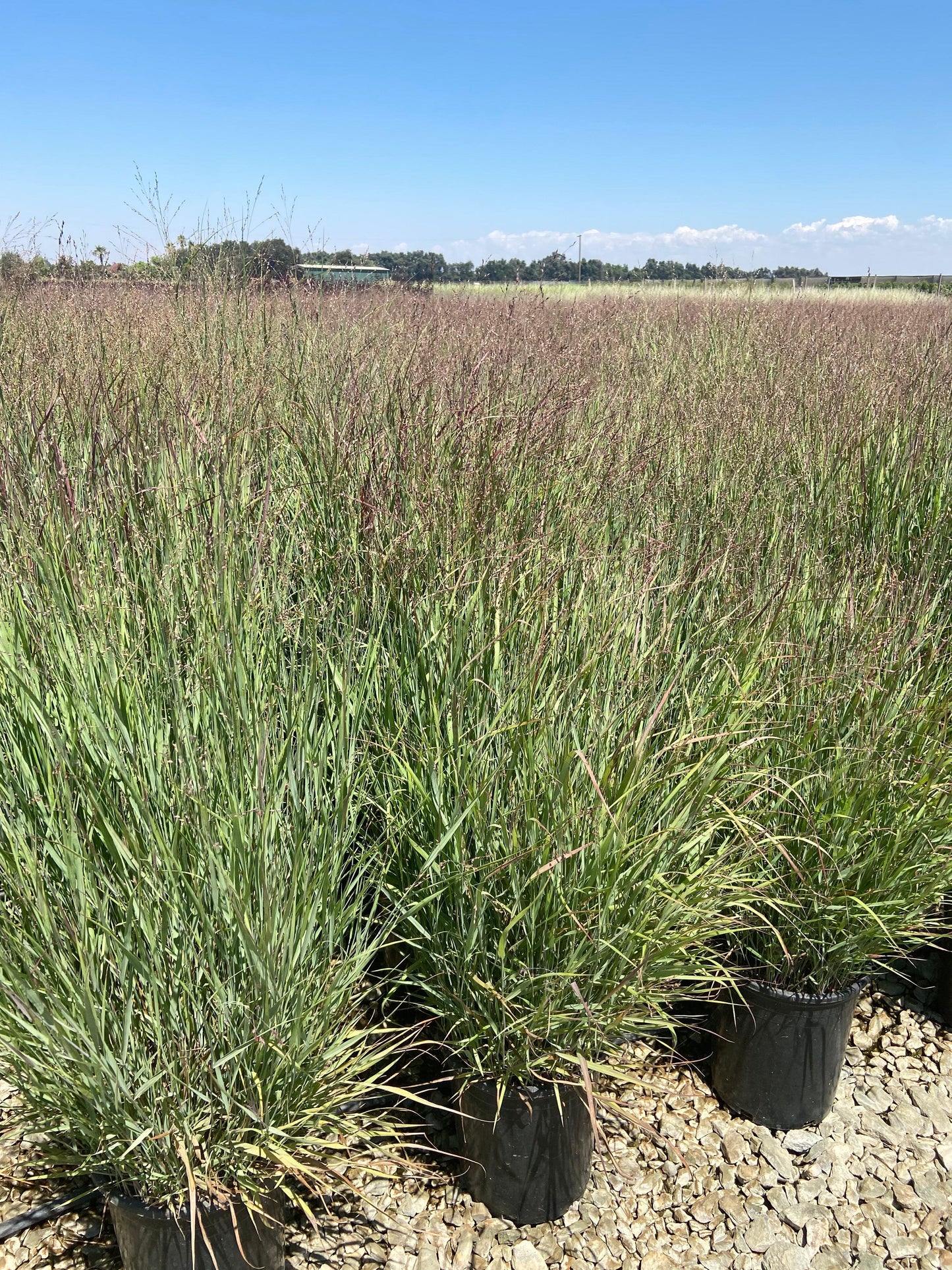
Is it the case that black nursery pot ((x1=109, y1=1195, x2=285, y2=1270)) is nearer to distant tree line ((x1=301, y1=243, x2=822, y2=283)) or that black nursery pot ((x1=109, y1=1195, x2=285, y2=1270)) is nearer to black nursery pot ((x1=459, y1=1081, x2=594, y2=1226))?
black nursery pot ((x1=459, y1=1081, x2=594, y2=1226))

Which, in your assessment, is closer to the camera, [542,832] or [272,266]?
[542,832]

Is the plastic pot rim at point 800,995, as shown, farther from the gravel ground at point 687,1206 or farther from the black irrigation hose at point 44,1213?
the black irrigation hose at point 44,1213

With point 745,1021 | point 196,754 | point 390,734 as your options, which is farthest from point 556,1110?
point 196,754

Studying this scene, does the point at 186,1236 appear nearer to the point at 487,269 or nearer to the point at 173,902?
the point at 173,902

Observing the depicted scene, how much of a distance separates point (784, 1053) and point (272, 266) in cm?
570

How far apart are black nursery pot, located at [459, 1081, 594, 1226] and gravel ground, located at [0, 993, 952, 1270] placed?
60 millimetres

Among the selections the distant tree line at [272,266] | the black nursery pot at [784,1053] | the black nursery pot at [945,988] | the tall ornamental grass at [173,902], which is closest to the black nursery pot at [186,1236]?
the tall ornamental grass at [173,902]

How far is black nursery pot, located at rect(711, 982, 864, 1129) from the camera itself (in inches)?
76.0

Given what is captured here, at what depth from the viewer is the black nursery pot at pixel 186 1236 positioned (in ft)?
4.36

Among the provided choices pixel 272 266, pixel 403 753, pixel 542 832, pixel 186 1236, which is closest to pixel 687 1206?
pixel 542 832

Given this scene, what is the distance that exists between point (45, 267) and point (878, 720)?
6.86 metres

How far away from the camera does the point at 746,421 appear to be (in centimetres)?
333

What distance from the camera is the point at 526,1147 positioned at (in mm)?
1628

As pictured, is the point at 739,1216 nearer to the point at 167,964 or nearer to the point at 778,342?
the point at 167,964
